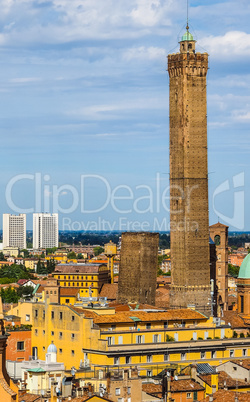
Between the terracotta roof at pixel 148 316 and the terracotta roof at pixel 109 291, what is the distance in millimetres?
30677

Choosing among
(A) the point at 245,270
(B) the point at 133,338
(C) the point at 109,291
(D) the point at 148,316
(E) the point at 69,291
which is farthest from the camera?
(C) the point at 109,291

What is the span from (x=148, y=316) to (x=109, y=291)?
117ft

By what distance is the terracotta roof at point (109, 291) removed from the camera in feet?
273

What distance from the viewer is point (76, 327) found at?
47.5 m

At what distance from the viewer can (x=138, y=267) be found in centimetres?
7419

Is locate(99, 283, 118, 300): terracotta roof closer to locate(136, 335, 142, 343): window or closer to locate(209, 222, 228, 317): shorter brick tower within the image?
locate(209, 222, 228, 317): shorter brick tower

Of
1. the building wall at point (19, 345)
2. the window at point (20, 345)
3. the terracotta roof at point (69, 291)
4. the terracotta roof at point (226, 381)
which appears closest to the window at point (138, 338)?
the building wall at point (19, 345)

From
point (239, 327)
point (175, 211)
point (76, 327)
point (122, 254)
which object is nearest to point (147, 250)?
point (122, 254)

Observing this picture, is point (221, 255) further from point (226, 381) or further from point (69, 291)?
point (226, 381)

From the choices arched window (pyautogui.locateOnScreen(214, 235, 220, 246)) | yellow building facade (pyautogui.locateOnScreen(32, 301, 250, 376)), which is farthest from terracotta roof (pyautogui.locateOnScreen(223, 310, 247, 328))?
arched window (pyautogui.locateOnScreen(214, 235, 220, 246))

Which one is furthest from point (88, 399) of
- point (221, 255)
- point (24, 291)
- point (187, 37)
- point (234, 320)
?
point (24, 291)

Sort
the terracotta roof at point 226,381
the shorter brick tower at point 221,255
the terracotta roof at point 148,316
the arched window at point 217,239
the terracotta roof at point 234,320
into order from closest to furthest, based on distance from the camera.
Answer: the terracotta roof at point 226,381 < the terracotta roof at point 148,316 < the terracotta roof at point 234,320 < the shorter brick tower at point 221,255 < the arched window at point 217,239

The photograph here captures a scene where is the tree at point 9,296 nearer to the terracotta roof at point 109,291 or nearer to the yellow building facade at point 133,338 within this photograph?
the terracotta roof at point 109,291

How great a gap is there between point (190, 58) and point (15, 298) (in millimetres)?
31809
